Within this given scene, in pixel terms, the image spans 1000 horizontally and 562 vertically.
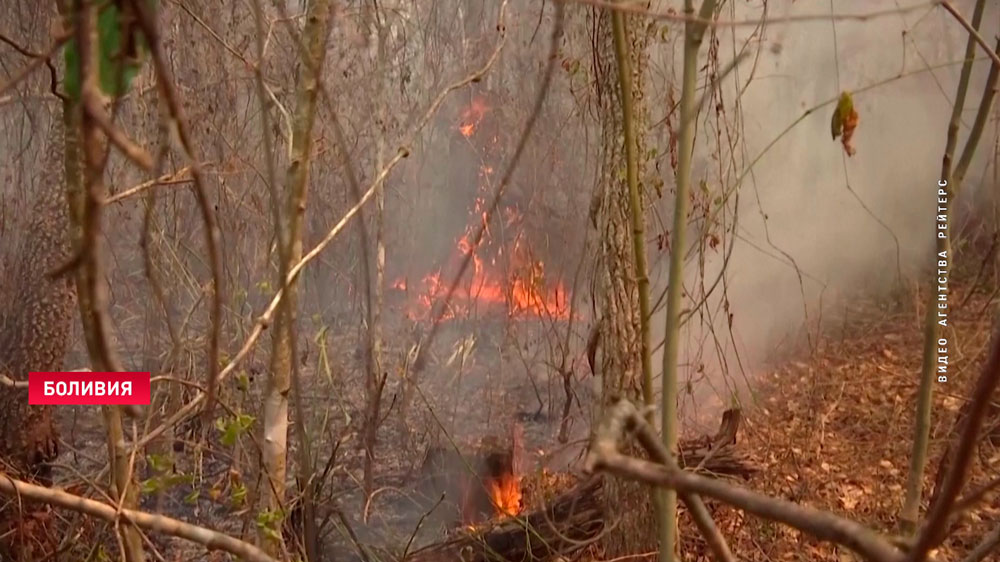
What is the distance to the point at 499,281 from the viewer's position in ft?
13.2

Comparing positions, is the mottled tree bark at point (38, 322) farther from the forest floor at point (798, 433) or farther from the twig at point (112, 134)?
the twig at point (112, 134)

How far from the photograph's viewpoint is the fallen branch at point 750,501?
430mm

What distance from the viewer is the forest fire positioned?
3.93m

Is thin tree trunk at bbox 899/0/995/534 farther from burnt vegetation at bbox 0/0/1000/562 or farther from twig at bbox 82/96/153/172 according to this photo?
twig at bbox 82/96/153/172

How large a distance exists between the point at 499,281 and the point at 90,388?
8.33 ft

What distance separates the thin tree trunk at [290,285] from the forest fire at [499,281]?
2.10m

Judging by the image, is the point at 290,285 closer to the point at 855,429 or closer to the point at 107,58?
the point at 107,58

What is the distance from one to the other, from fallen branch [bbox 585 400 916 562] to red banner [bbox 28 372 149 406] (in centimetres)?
56

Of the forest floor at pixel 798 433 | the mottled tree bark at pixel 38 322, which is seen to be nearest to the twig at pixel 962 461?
the forest floor at pixel 798 433

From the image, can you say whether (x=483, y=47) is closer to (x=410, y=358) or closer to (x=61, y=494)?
(x=410, y=358)

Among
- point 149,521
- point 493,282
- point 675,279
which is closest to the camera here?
point 149,521

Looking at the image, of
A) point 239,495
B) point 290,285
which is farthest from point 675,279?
point 239,495

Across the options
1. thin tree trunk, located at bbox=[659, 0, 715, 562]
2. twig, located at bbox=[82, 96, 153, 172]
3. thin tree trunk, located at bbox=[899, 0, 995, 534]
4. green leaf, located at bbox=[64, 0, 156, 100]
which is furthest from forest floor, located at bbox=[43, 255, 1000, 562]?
twig, located at bbox=[82, 96, 153, 172]

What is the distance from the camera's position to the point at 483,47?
12.4 feet
